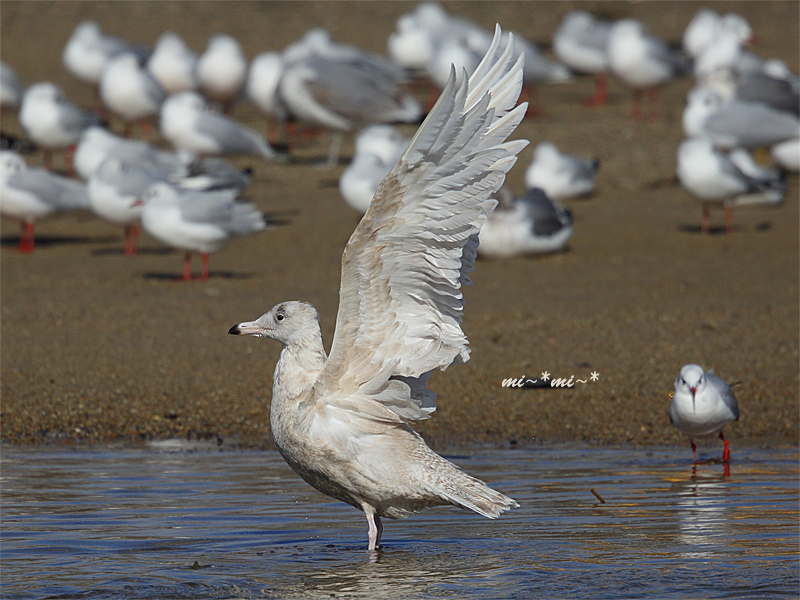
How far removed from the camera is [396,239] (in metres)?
5.25

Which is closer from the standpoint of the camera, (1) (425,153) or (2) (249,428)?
(1) (425,153)

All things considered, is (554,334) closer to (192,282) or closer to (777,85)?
(192,282)

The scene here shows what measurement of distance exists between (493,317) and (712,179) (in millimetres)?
4200

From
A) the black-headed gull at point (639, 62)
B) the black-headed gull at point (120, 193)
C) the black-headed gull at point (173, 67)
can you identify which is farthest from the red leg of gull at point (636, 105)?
the black-headed gull at point (120, 193)

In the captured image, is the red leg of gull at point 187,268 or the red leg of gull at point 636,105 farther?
the red leg of gull at point 636,105

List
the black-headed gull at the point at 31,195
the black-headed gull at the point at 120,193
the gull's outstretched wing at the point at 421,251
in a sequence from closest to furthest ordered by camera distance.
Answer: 1. the gull's outstretched wing at the point at 421,251
2. the black-headed gull at the point at 120,193
3. the black-headed gull at the point at 31,195

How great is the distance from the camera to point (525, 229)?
12852mm

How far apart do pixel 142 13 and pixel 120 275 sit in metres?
15.4

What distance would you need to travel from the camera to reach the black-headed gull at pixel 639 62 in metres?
19.2

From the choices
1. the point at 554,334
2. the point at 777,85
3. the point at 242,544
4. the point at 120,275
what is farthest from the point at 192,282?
the point at 777,85

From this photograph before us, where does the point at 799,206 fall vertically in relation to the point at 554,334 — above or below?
above

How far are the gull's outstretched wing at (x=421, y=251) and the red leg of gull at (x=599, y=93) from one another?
15312 mm

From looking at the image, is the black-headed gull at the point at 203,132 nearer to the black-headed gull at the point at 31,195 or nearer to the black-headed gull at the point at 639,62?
the black-headed gull at the point at 31,195

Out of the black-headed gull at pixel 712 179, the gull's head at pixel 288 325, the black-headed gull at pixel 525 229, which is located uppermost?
the black-headed gull at pixel 712 179
